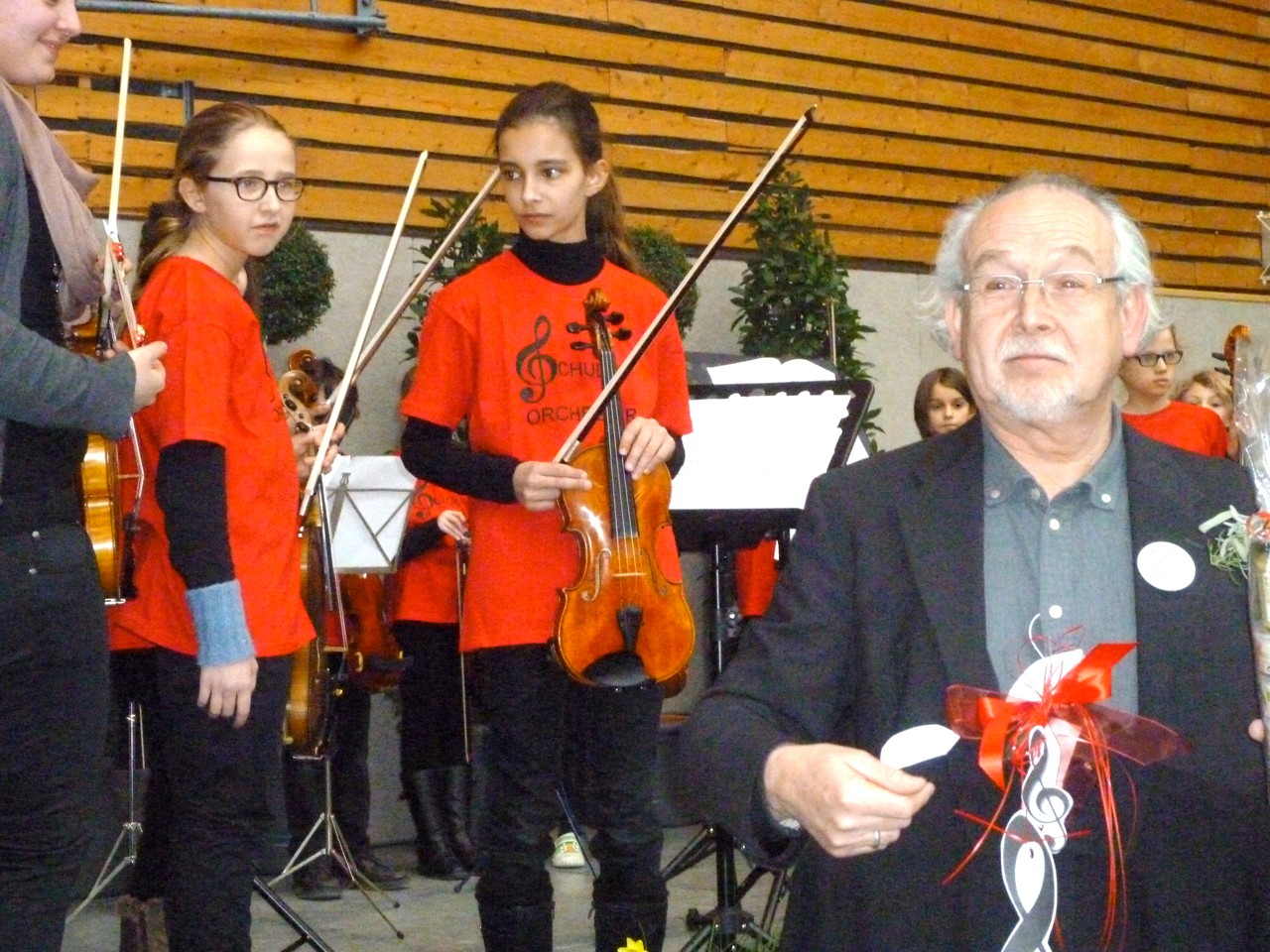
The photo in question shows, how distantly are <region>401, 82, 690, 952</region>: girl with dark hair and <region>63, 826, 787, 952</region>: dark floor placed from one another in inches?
49.3

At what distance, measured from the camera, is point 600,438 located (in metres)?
3.13

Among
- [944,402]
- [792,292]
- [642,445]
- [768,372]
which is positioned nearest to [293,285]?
[768,372]

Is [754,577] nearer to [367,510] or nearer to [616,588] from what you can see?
[367,510]

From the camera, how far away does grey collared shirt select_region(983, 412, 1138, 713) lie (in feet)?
6.06

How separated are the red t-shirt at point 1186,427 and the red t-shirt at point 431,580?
7.15ft

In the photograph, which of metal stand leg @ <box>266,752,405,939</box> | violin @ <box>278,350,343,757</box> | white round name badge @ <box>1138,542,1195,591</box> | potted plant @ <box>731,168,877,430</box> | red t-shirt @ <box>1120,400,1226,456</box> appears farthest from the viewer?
potted plant @ <box>731,168,877,430</box>

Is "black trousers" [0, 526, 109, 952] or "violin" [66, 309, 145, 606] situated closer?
"black trousers" [0, 526, 109, 952]

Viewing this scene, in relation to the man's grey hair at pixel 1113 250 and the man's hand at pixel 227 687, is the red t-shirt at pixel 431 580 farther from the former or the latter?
the man's grey hair at pixel 1113 250

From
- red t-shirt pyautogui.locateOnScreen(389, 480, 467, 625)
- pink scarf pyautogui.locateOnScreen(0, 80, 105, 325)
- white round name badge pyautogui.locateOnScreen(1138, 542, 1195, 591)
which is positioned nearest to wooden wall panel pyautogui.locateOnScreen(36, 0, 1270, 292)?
red t-shirt pyautogui.locateOnScreen(389, 480, 467, 625)

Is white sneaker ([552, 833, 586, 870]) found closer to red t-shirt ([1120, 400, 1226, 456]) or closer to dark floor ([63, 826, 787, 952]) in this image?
dark floor ([63, 826, 787, 952])

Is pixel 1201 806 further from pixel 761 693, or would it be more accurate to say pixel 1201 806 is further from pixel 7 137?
pixel 7 137

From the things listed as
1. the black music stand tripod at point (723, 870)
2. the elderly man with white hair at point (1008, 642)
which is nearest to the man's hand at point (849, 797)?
the elderly man with white hair at point (1008, 642)

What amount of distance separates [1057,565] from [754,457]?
1.77 m

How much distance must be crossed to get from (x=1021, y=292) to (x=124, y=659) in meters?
1.99
